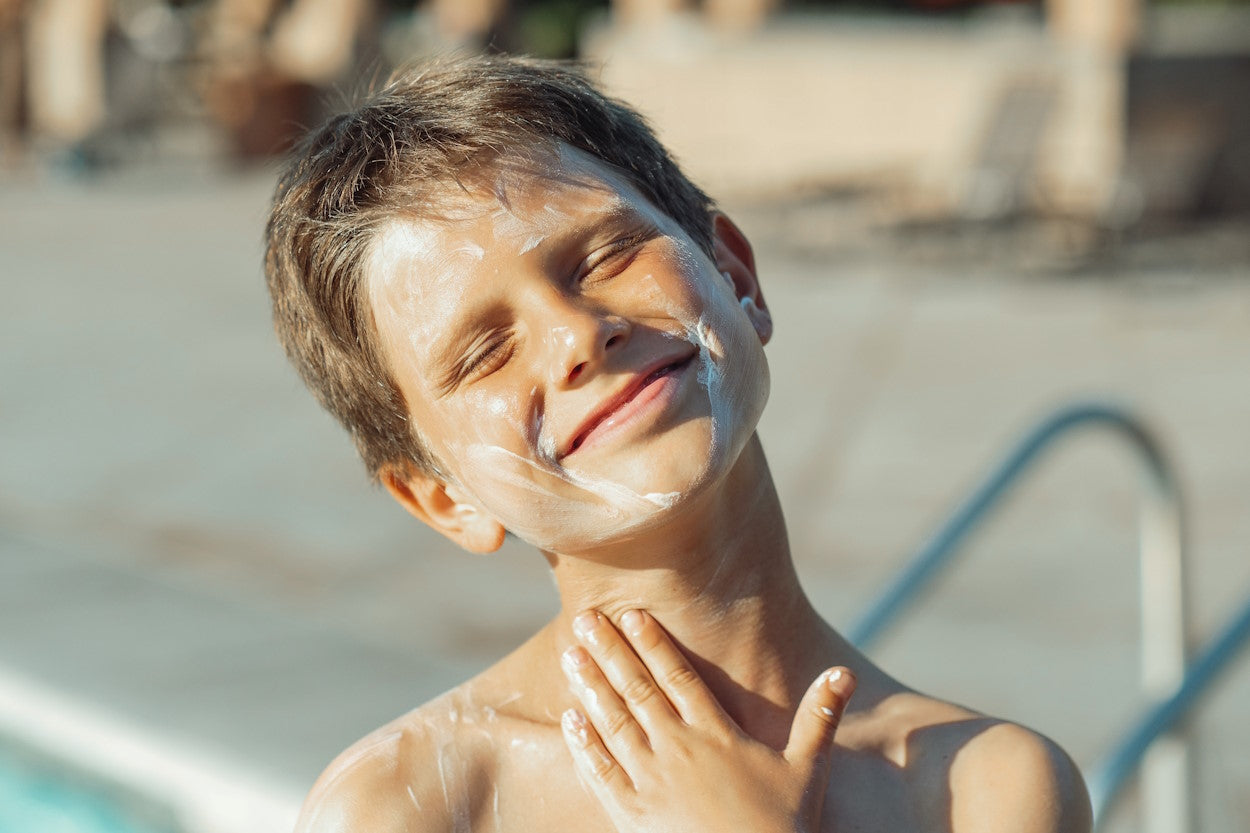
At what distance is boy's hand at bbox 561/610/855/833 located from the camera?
1.31 meters

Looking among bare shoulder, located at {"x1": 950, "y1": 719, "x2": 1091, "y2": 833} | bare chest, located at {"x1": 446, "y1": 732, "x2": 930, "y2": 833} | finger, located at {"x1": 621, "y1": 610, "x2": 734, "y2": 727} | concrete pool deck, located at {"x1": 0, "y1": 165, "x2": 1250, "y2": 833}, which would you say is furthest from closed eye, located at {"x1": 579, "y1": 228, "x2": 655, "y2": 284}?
concrete pool deck, located at {"x1": 0, "y1": 165, "x2": 1250, "y2": 833}

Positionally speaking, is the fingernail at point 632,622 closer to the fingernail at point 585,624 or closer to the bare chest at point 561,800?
the fingernail at point 585,624

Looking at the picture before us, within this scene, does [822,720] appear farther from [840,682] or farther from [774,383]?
[774,383]

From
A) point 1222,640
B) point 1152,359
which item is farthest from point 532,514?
point 1152,359

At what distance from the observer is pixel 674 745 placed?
1.35 metres

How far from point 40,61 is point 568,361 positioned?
17884mm

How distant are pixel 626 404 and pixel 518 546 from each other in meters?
4.74

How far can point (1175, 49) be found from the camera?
10.8m

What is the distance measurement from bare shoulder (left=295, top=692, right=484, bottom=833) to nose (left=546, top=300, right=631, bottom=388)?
1.36ft

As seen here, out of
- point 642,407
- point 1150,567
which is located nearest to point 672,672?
point 642,407

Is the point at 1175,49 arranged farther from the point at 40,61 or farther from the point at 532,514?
the point at 40,61

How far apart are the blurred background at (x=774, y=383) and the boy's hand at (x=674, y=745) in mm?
713

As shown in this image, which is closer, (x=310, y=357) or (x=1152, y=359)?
(x=310, y=357)

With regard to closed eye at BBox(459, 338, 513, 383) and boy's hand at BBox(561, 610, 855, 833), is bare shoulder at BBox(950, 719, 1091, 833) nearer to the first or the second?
boy's hand at BBox(561, 610, 855, 833)
